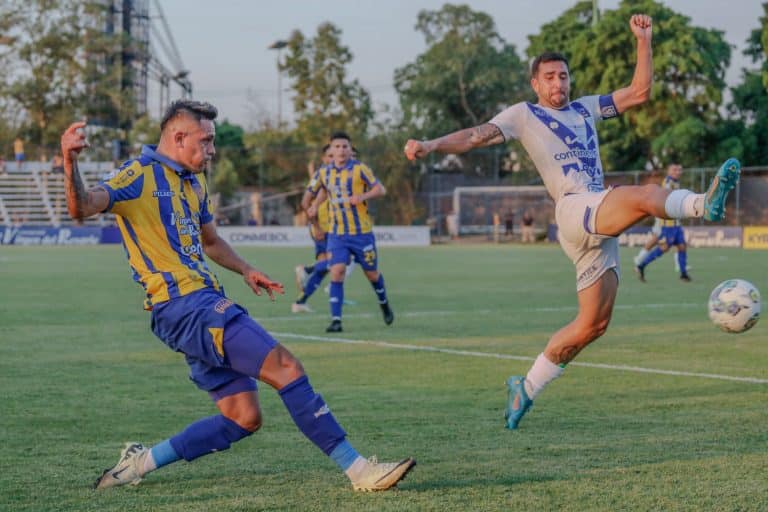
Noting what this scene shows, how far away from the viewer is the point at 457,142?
255 inches

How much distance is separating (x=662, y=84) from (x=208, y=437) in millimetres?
50613

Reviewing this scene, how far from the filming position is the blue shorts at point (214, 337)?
16.1ft

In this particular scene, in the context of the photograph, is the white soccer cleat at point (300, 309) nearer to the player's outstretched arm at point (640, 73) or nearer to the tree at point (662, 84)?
the player's outstretched arm at point (640, 73)

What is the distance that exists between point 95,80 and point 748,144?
124 ft

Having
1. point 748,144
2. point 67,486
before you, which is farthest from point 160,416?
point 748,144

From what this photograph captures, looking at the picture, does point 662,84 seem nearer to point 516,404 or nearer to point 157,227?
point 516,404

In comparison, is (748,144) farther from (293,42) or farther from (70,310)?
(70,310)

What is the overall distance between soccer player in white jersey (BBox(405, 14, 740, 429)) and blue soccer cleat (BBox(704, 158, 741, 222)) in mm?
750

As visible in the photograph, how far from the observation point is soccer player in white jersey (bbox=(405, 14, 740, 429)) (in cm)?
651

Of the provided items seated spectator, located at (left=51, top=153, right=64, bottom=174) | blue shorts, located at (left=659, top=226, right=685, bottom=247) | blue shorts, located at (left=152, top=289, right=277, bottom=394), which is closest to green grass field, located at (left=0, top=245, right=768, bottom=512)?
blue shorts, located at (left=152, top=289, right=277, bottom=394)

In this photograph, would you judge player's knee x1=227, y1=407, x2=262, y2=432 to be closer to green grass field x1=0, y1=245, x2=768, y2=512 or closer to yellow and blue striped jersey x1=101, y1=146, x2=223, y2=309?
green grass field x1=0, y1=245, x2=768, y2=512

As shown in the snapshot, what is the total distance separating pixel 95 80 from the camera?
6738cm

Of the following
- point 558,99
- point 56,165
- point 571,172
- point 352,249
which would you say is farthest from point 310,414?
point 56,165

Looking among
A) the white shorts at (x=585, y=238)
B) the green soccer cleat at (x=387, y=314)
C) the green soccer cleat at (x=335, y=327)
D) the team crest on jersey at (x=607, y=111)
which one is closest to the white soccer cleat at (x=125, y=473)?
the white shorts at (x=585, y=238)
